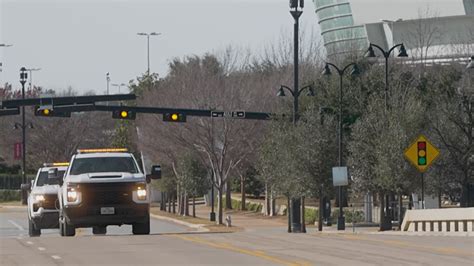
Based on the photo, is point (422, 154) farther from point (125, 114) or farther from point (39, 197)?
point (125, 114)

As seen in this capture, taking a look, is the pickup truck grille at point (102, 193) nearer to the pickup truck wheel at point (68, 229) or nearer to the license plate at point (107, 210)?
the license plate at point (107, 210)

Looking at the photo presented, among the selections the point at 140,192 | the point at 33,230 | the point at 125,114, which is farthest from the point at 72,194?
the point at 125,114

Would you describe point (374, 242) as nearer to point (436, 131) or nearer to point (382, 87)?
point (436, 131)

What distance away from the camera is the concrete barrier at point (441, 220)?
3634 cm

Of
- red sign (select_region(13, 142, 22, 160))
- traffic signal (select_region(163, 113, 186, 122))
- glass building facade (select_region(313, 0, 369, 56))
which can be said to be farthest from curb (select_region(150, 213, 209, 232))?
glass building facade (select_region(313, 0, 369, 56))

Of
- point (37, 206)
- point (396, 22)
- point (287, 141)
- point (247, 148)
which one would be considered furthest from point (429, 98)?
point (396, 22)

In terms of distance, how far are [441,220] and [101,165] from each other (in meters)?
13.8

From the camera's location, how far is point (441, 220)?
38.1 m

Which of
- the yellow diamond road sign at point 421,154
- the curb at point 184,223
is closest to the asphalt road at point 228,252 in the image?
the yellow diamond road sign at point 421,154

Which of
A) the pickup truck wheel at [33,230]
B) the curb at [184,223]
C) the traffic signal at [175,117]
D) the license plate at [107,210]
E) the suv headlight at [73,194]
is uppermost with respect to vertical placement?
the traffic signal at [175,117]

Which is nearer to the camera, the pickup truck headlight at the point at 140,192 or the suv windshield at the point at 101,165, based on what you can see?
the pickup truck headlight at the point at 140,192

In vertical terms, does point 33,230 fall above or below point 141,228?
below

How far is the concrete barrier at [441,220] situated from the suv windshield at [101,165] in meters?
11.8

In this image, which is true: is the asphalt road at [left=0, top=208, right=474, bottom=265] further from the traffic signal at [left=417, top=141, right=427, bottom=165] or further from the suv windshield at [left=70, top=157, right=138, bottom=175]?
the traffic signal at [left=417, top=141, right=427, bottom=165]
